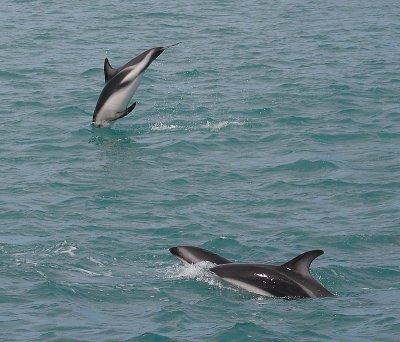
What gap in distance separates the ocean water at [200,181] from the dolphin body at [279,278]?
21 cm

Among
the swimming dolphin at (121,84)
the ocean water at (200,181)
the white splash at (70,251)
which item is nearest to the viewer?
the ocean water at (200,181)

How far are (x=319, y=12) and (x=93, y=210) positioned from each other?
2774 centimetres

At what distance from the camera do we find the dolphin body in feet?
56.7

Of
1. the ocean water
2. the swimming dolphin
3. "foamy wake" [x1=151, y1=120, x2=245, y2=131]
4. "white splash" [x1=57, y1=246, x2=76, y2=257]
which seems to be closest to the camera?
the ocean water

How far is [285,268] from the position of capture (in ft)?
57.7

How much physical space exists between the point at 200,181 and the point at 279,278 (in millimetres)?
7440

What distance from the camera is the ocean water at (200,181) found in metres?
17.0

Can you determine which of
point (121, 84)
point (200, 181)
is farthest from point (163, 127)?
point (200, 181)

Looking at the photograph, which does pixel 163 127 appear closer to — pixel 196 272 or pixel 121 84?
pixel 121 84

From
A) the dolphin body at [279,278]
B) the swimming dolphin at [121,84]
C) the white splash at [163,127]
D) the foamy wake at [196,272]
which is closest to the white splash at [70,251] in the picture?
the foamy wake at [196,272]

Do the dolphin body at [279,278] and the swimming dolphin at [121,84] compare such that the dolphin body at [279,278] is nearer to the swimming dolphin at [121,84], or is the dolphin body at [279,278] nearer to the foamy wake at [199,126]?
the swimming dolphin at [121,84]

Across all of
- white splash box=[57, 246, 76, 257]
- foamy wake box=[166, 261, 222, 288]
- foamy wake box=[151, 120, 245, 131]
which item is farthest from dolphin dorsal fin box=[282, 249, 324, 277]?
foamy wake box=[151, 120, 245, 131]

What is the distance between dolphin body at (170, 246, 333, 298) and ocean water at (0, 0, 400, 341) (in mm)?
209

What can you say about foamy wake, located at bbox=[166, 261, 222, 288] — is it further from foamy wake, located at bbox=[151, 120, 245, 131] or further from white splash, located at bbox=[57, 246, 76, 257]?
foamy wake, located at bbox=[151, 120, 245, 131]
